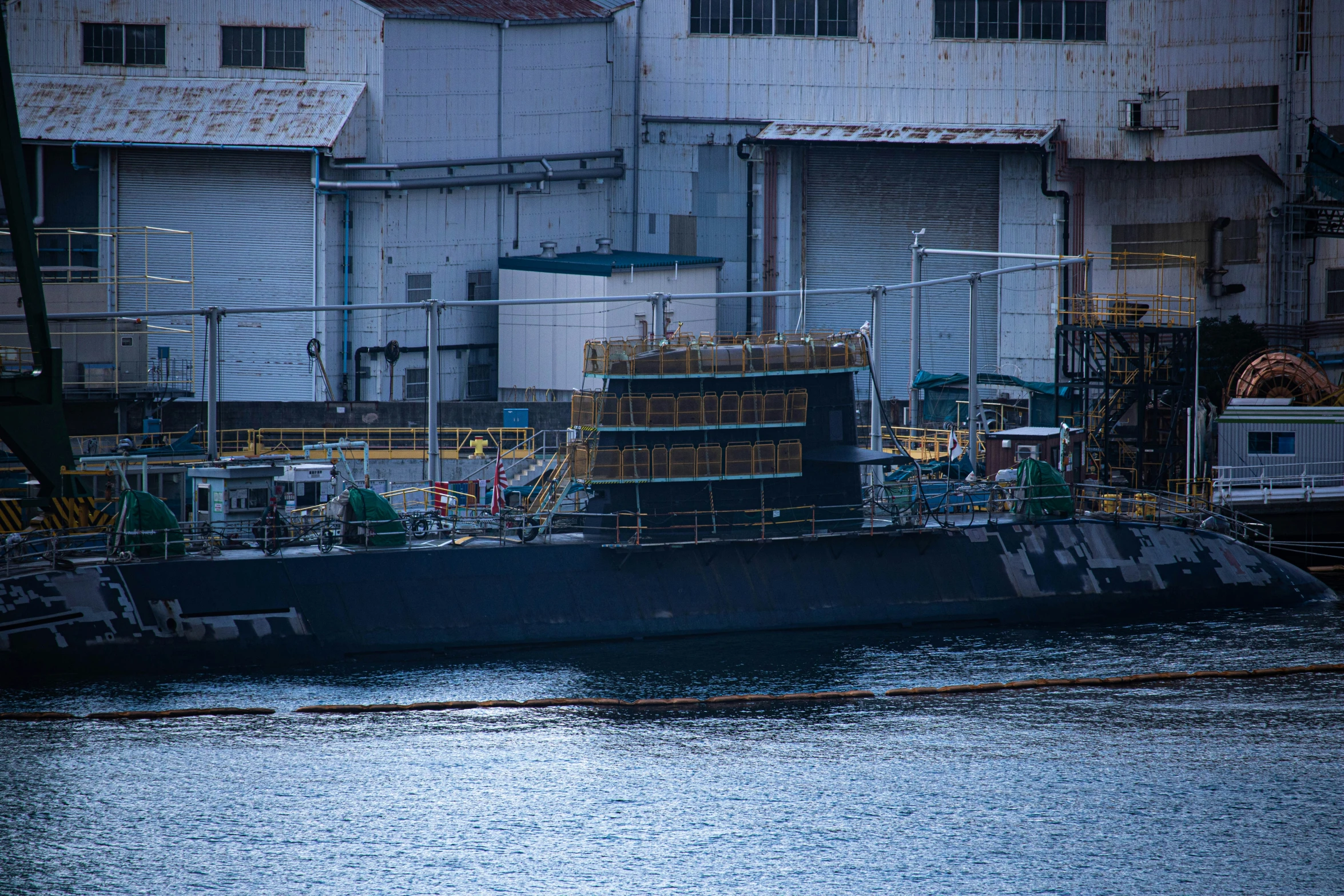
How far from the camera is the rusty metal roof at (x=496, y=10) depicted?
58781 mm

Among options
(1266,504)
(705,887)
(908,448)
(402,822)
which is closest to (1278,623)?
(1266,504)

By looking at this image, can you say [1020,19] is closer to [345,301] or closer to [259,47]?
[345,301]

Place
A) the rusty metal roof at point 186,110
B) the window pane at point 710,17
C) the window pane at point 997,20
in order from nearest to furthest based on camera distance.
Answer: the rusty metal roof at point 186,110
the window pane at point 997,20
the window pane at point 710,17

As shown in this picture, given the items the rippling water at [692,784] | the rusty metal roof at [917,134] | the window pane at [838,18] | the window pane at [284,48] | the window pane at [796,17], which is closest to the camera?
the rippling water at [692,784]

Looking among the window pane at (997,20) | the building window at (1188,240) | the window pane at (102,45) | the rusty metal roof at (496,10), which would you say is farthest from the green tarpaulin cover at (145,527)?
the building window at (1188,240)

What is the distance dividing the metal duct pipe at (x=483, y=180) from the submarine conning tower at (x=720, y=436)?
766 inches

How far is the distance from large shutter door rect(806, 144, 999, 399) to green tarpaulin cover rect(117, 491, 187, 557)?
3221cm

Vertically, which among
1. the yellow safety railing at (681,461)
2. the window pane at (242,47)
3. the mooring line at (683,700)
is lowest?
the mooring line at (683,700)

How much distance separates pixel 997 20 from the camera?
204ft

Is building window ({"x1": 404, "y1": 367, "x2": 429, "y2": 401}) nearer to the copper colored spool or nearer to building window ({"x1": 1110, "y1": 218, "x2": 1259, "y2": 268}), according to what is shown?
building window ({"x1": 1110, "y1": 218, "x2": 1259, "y2": 268})

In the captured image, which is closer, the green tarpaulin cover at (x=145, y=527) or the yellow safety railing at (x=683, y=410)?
the green tarpaulin cover at (x=145, y=527)

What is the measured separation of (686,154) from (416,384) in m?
14.2

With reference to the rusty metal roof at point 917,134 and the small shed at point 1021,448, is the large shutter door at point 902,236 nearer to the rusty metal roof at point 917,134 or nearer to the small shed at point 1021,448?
the rusty metal roof at point 917,134

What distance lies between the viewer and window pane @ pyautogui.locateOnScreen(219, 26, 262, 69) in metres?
58.2
